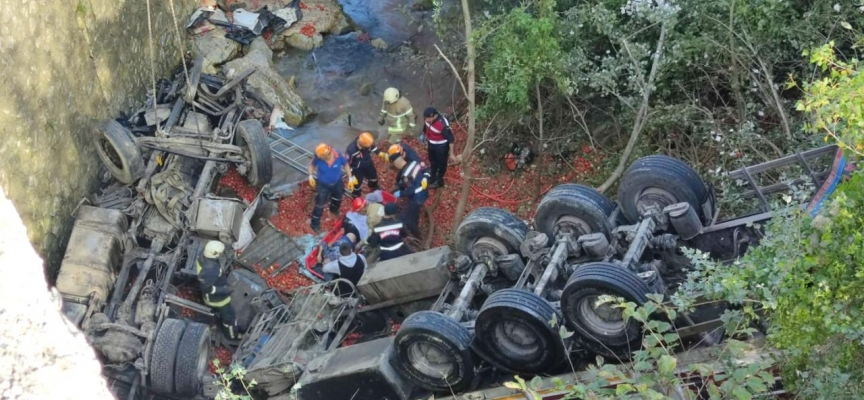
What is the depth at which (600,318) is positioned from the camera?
22.5 feet

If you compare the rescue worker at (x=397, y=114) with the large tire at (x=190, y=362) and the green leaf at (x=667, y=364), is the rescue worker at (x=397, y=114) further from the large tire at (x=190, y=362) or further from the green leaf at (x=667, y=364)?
the green leaf at (x=667, y=364)

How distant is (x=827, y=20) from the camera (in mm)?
9484

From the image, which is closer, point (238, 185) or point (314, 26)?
point (238, 185)

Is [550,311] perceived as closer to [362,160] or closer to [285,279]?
[285,279]

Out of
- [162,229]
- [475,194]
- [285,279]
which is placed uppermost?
[475,194]

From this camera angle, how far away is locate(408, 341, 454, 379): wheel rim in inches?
290

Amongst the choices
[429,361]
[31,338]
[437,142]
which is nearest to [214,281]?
[429,361]

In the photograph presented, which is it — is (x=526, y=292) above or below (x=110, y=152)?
above


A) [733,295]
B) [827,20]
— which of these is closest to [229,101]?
[827,20]

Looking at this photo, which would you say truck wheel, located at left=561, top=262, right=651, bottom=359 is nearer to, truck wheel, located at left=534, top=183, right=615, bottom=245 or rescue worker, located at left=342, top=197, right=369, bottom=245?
truck wheel, located at left=534, top=183, right=615, bottom=245

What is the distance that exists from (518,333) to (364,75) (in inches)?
323

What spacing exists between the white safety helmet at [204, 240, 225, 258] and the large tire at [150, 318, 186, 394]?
108 cm

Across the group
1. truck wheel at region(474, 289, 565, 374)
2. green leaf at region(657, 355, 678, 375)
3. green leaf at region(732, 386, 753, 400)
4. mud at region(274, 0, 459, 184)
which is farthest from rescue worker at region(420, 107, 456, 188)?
green leaf at region(732, 386, 753, 400)

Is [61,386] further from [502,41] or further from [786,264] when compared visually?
[502,41]
